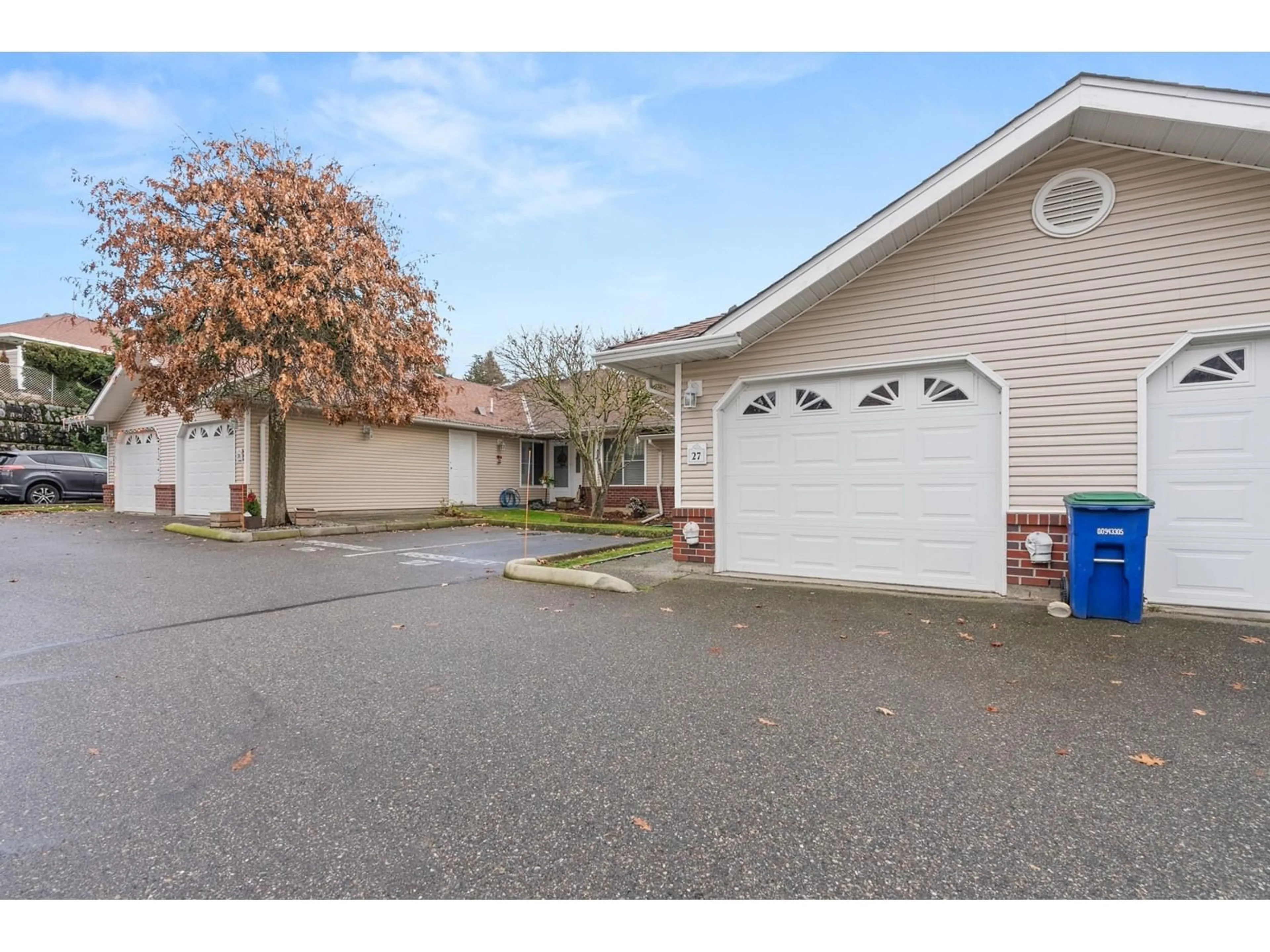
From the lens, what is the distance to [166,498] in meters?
15.8

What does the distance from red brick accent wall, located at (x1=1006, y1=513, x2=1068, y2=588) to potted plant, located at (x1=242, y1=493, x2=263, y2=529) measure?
13478 millimetres

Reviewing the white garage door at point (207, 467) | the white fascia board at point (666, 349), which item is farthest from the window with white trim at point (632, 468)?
the white fascia board at point (666, 349)

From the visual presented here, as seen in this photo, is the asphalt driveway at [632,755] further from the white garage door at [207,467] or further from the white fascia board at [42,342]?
the white fascia board at [42,342]

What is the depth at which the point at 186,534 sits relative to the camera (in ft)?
39.2

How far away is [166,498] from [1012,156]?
1953cm

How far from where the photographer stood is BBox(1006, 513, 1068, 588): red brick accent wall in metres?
5.61

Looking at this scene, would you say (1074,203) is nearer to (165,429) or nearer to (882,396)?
(882,396)

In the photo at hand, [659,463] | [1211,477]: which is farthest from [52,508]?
[1211,477]

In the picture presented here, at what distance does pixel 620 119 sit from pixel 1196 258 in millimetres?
9147

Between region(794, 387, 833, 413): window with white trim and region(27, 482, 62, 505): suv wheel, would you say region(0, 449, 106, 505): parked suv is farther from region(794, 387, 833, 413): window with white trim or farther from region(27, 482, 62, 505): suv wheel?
region(794, 387, 833, 413): window with white trim

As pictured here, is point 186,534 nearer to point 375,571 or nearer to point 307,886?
point 375,571

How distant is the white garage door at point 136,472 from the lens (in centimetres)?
1641

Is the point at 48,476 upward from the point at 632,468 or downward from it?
downward

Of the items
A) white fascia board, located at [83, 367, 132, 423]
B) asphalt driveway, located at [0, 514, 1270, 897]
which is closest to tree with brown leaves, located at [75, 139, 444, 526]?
white fascia board, located at [83, 367, 132, 423]
